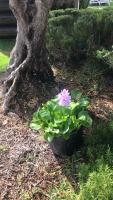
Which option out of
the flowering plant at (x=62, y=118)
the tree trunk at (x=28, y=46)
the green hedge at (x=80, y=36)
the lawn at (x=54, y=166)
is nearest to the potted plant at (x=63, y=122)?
the flowering plant at (x=62, y=118)

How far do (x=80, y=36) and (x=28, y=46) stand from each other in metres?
1.27

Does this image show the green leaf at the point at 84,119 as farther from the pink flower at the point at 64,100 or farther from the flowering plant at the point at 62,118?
the pink flower at the point at 64,100

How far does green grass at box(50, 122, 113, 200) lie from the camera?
11.2 feet

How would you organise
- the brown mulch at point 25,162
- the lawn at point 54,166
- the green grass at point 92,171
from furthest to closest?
the brown mulch at point 25,162, the lawn at point 54,166, the green grass at point 92,171

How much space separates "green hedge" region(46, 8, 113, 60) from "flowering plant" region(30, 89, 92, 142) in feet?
7.13

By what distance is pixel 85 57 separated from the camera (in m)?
6.25

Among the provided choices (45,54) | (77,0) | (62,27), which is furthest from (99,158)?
(77,0)

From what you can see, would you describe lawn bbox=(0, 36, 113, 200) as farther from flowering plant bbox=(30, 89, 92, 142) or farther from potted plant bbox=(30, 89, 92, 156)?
flowering plant bbox=(30, 89, 92, 142)

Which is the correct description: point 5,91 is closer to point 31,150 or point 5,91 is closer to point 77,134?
point 31,150

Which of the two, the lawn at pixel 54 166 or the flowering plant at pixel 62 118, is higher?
the flowering plant at pixel 62 118

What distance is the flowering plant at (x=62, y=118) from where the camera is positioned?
391cm

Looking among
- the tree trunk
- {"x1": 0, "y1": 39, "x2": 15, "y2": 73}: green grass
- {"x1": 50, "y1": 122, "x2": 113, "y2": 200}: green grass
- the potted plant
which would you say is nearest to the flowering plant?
the potted plant

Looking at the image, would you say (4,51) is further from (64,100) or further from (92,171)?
(92,171)

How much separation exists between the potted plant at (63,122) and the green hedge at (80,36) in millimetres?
2114
